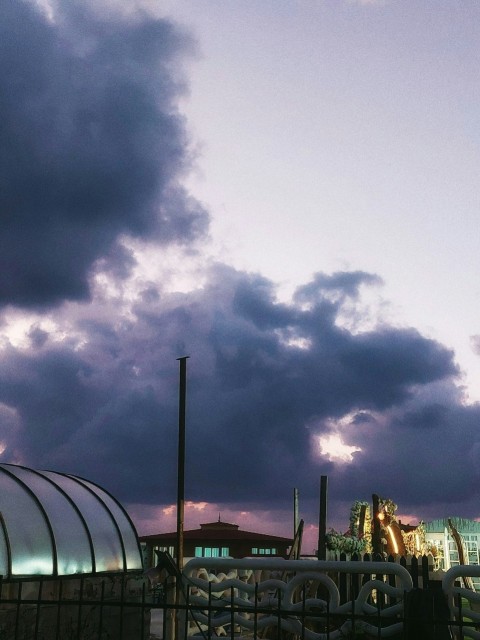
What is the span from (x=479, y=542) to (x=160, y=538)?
19.2 metres

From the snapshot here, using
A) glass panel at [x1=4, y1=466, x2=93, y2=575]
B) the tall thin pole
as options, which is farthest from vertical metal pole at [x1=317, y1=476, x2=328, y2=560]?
glass panel at [x1=4, y1=466, x2=93, y2=575]

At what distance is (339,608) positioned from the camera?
7.61m

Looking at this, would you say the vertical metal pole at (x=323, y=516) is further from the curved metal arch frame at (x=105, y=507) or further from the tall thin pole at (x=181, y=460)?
the curved metal arch frame at (x=105, y=507)

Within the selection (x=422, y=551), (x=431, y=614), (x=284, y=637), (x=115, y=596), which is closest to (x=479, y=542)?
(x=422, y=551)

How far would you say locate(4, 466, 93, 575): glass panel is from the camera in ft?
43.4

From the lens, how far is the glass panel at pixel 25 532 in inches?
470

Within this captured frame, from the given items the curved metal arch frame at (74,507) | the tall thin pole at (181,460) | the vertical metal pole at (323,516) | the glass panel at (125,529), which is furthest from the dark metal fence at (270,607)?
the vertical metal pole at (323,516)

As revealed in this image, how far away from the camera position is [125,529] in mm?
16594

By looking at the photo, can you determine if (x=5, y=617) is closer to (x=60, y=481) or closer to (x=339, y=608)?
(x=60, y=481)

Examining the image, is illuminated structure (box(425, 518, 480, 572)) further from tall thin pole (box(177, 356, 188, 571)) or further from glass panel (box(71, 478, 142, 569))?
glass panel (box(71, 478, 142, 569))

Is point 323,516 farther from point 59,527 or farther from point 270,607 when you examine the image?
point 270,607

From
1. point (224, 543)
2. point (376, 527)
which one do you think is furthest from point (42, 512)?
point (224, 543)

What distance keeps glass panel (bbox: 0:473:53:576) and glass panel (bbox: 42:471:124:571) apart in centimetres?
180

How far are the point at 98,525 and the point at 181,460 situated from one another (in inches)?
227
